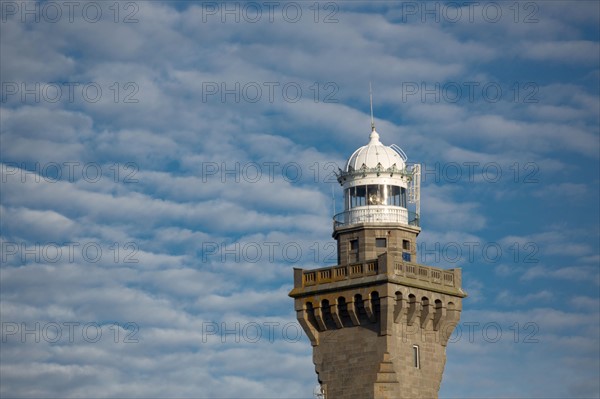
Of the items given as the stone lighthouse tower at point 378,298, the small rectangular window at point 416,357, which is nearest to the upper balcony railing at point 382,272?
the stone lighthouse tower at point 378,298

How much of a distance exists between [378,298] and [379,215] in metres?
6.75

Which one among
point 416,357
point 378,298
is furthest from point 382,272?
point 416,357

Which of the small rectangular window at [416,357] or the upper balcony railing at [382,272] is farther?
the small rectangular window at [416,357]

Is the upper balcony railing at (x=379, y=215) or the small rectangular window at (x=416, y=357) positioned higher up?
the upper balcony railing at (x=379, y=215)

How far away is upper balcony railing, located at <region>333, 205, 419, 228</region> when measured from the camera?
12962cm

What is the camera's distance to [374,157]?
431ft

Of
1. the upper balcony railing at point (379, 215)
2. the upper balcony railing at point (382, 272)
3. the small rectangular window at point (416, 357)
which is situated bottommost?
the small rectangular window at point (416, 357)

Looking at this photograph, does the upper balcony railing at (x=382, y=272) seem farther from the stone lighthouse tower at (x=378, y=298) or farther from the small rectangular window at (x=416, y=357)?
the small rectangular window at (x=416, y=357)

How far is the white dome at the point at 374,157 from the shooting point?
131 meters

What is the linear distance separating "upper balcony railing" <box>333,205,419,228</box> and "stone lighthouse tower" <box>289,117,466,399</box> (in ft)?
0.24

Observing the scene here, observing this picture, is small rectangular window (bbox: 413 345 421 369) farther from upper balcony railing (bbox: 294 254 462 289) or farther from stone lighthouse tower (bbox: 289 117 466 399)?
upper balcony railing (bbox: 294 254 462 289)

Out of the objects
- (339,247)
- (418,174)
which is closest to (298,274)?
(339,247)

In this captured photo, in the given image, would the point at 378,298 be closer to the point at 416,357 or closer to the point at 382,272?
the point at 382,272

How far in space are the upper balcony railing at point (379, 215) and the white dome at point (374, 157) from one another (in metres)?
3.14
